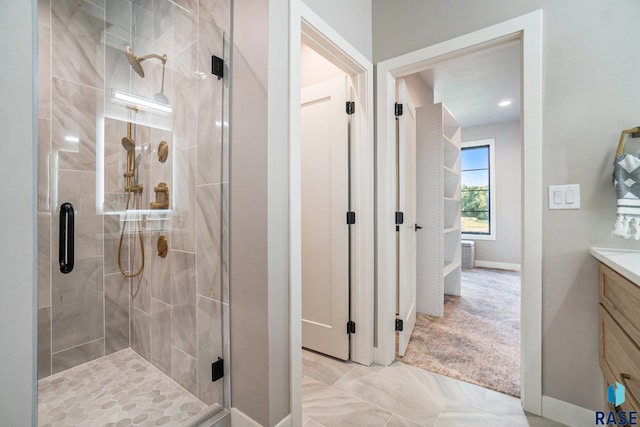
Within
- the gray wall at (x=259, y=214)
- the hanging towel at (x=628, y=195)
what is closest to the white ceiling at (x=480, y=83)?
the hanging towel at (x=628, y=195)

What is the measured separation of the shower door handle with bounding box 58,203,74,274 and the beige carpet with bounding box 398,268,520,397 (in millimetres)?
2213

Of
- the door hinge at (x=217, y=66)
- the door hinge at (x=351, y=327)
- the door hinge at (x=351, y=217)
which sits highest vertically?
the door hinge at (x=217, y=66)

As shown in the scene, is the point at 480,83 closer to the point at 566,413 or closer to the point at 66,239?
the point at 566,413

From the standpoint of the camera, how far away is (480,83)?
3.65 metres

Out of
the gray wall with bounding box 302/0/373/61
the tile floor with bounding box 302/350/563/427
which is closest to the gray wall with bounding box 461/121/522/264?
the tile floor with bounding box 302/350/563/427

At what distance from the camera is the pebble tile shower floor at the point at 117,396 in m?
1.31

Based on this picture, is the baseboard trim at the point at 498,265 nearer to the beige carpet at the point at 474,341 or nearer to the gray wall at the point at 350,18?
the beige carpet at the point at 474,341

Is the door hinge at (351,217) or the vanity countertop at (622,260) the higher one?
the door hinge at (351,217)

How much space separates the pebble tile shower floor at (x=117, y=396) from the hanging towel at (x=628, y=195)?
2129 millimetres

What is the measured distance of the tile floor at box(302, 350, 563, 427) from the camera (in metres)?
1.51

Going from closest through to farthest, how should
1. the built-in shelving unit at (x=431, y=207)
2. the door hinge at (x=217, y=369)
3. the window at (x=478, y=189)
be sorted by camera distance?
the door hinge at (x=217, y=369)
the built-in shelving unit at (x=431, y=207)
the window at (x=478, y=189)

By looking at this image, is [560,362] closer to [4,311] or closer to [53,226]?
[4,311]

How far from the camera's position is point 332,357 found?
2.18m

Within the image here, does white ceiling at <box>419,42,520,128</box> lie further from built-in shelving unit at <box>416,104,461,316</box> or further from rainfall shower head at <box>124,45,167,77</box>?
rainfall shower head at <box>124,45,167,77</box>
